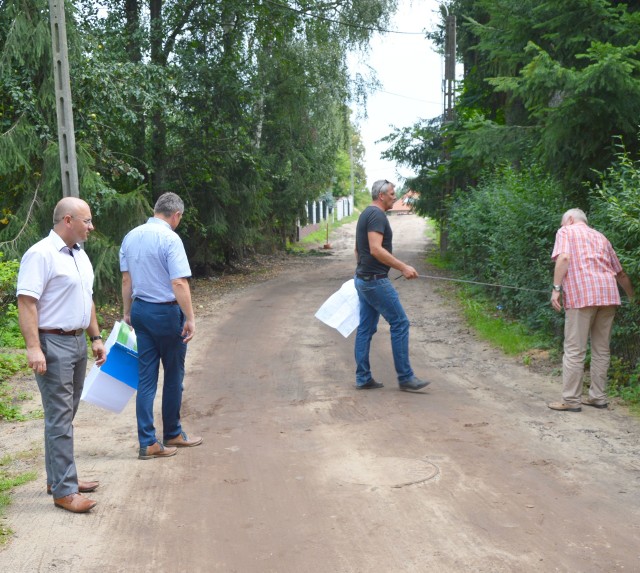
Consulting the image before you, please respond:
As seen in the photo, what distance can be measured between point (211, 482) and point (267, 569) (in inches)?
59.3

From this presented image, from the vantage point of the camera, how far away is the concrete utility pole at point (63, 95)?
12.0m

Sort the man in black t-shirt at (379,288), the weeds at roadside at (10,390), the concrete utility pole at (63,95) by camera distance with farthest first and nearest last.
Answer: the concrete utility pole at (63,95) < the man in black t-shirt at (379,288) < the weeds at roadside at (10,390)

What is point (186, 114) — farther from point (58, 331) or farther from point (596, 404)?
point (58, 331)

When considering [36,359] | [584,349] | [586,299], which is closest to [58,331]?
[36,359]

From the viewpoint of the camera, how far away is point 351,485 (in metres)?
5.47

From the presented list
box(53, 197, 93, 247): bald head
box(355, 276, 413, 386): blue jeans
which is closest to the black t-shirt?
box(355, 276, 413, 386): blue jeans

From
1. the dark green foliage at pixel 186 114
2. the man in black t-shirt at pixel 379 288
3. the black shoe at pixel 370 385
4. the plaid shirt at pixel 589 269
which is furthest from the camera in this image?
the dark green foliage at pixel 186 114

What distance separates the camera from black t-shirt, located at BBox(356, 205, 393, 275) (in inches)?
322

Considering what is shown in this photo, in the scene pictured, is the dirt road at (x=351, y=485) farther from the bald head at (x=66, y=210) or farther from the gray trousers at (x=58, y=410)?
the bald head at (x=66, y=210)

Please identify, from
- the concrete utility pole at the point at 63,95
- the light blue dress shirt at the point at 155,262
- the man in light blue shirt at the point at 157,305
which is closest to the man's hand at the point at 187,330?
the man in light blue shirt at the point at 157,305

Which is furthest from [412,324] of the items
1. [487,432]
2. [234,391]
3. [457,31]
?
[457,31]

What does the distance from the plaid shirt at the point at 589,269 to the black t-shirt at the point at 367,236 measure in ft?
5.83

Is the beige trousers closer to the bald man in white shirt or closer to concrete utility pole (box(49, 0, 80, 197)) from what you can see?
the bald man in white shirt

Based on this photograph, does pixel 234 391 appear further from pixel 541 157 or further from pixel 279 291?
pixel 279 291
